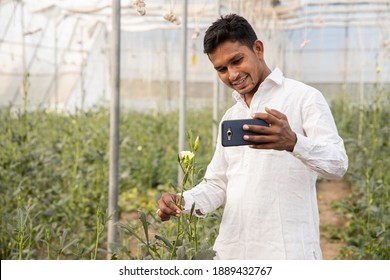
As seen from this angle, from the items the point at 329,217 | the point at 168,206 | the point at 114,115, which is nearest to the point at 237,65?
the point at 168,206

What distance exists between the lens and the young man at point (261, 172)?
1.42m

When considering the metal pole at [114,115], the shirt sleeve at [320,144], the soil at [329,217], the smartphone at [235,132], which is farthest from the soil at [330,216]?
the smartphone at [235,132]

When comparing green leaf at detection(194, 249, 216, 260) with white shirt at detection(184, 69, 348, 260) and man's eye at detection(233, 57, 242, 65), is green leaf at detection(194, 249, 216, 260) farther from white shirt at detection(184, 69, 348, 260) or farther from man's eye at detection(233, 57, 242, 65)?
man's eye at detection(233, 57, 242, 65)

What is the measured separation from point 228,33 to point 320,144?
1.06 feet

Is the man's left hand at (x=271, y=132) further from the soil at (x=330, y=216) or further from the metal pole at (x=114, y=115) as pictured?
the soil at (x=330, y=216)

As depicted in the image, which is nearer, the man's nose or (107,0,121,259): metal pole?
the man's nose

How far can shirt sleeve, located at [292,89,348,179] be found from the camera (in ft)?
4.17

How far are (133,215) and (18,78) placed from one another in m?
6.90

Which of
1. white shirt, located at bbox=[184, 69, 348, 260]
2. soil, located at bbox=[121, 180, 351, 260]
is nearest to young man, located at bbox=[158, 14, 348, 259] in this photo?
white shirt, located at bbox=[184, 69, 348, 260]

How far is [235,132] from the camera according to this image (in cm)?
125

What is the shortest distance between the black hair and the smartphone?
0.77 ft

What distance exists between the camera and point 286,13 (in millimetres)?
8602

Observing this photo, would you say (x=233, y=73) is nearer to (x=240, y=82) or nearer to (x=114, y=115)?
(x=240, y=82)
